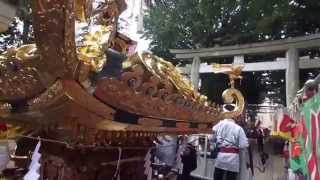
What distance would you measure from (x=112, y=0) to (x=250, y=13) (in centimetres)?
783

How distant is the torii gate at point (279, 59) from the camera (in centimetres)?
877

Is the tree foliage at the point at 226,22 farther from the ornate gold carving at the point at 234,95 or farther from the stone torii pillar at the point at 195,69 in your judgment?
the ornate gold carving at the point at 234,95

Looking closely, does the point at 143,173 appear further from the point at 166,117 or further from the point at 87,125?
the point at 87,125

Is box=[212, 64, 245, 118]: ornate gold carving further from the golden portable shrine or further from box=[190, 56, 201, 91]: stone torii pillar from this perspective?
box=[190, 56, 201, 91]: stone torii pillar

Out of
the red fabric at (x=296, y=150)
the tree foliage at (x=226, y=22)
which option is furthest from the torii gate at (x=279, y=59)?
the red fabric at (x=296, y=150)

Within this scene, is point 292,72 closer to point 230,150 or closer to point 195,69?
point 195,69

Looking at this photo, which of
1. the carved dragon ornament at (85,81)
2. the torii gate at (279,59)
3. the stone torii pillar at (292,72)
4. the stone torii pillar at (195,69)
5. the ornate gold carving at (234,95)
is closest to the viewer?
the carved dragon ornament at (85,81)

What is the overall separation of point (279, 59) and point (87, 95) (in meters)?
7.77

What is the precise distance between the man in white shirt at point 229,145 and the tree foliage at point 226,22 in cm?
346

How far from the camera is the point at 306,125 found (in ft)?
8.74

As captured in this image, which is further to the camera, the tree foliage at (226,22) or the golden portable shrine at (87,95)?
the tree foliage at (226,22)

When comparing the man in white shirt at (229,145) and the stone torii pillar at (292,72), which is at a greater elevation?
the stone torii pillar at (292,72)

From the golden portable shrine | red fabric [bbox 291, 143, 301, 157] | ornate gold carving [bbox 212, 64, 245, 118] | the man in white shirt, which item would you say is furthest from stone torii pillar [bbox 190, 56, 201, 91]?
red fabric [bbox 291, 143, 301, 157]

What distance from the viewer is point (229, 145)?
591 cm
